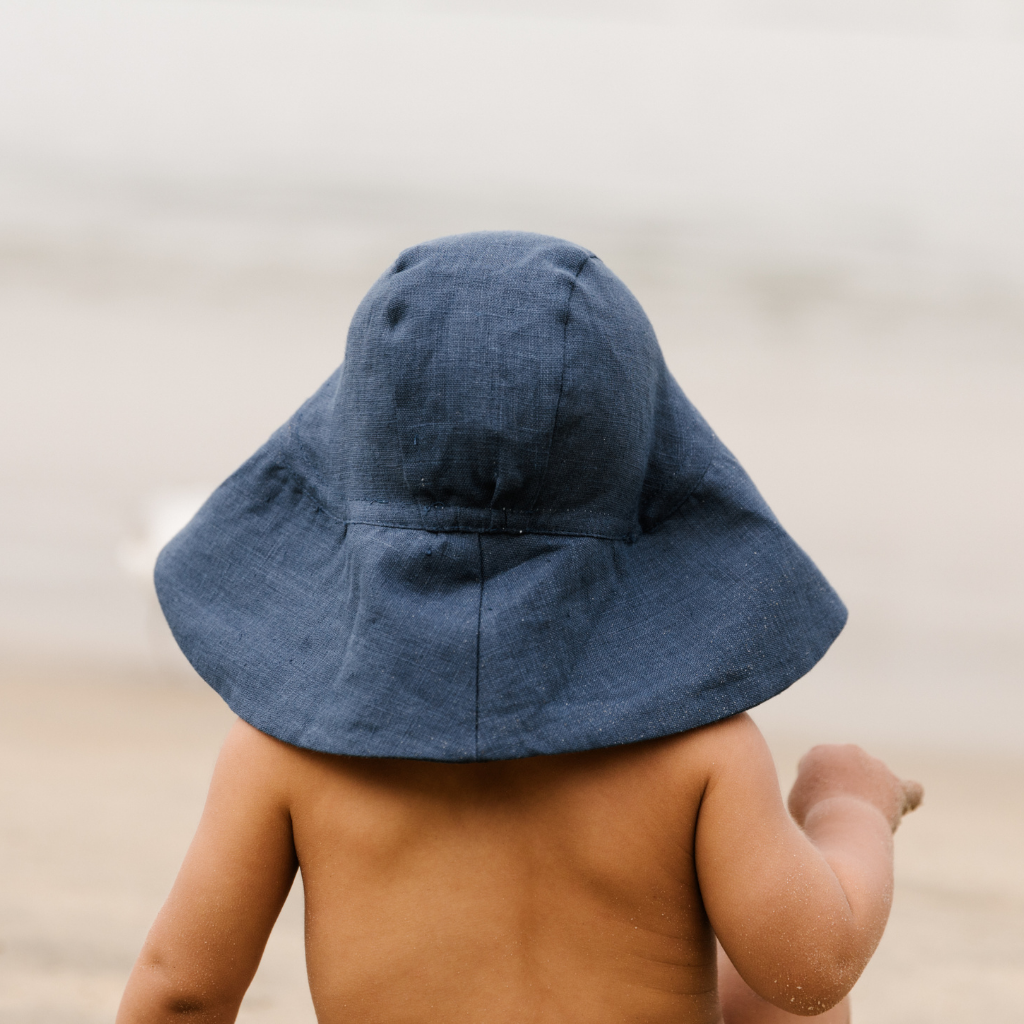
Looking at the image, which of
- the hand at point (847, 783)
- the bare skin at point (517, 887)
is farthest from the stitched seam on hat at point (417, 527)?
the hand at point (847, 783)

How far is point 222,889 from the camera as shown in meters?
0.78

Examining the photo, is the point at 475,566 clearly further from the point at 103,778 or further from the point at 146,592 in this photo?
the point at 146,592

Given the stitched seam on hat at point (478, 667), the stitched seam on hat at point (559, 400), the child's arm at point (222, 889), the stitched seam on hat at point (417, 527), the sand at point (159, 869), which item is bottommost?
the sand at point (159, 869)

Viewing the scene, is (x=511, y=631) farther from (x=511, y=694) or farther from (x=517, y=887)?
(x=517, y=887)

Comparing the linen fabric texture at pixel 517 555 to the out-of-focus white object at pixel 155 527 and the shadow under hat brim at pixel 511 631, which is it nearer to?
the shadow under hat brim at pixel 511 631

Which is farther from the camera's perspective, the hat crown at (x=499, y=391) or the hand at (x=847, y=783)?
the hand at (x=847, y=783)

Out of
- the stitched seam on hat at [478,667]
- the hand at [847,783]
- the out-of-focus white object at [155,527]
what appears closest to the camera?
the stitched seam on hat at [478,667]

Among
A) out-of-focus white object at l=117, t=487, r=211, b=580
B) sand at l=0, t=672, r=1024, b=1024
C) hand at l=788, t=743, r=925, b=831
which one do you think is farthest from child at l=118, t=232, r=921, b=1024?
out-of-focus white object at l=117, t=487, r=211, b=580

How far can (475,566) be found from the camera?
733 millimetres

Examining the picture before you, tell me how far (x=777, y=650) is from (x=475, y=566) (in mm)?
208

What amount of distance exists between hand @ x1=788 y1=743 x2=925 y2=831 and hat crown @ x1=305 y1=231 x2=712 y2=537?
33cm

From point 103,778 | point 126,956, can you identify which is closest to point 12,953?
point 126,956

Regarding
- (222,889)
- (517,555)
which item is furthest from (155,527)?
(517,555)

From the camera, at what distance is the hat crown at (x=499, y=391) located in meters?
0.71
